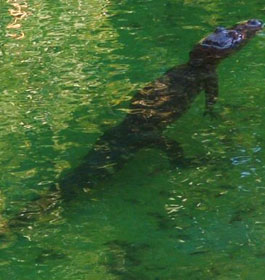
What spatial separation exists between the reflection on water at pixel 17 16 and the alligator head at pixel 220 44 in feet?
8.01

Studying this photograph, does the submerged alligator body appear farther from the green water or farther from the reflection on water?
the reflection on water

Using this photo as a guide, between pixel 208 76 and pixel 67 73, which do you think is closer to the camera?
pixel 208 76

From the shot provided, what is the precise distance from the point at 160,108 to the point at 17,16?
3960 millimetres

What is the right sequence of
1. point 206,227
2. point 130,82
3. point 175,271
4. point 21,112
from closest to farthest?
point 175,271 → point 206,227 → point 21,112 → point 130,82

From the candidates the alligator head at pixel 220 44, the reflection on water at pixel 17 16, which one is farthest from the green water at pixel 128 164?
the alligator head at pixel 220 44

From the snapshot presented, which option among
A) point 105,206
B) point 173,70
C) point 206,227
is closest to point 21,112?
point 173,70

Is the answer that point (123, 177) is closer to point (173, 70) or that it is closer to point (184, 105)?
point (184, 105)

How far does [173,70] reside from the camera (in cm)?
749

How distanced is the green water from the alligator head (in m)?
0.21

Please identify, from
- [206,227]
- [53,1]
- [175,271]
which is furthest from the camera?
[53,1]

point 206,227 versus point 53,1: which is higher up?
point 206,227

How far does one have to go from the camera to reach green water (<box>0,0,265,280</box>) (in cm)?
517

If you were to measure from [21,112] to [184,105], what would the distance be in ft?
4.77

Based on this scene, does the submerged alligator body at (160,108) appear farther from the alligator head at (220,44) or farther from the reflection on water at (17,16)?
the reflection on water at (17,16)
